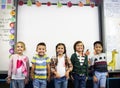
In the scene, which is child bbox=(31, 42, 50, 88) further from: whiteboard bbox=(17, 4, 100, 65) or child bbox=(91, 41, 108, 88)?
child bbox=(91, 41, 108, 88)

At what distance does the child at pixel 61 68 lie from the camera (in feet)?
10.4

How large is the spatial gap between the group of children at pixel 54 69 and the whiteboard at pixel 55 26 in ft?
1.47

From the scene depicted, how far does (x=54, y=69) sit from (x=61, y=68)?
10 centimetres

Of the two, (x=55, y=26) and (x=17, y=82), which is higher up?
(x=55, y=26)

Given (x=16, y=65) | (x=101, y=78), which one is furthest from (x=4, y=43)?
(x=101, y=78)

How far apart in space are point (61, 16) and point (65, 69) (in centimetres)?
97

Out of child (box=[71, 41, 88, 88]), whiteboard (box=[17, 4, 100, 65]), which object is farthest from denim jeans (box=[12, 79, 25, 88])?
child (box=[71, 41, 88, 88])

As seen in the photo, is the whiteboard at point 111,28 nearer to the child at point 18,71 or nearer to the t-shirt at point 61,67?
the t-shirt at point 61,67

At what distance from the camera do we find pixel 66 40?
12.3 feet

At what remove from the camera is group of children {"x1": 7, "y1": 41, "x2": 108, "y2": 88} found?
314cm

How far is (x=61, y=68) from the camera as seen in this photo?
318 centimetres

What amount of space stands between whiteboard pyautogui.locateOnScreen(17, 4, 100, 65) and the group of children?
448 mm

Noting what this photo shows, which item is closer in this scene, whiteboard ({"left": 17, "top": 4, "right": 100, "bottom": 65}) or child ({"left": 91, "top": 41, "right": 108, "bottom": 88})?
child ({"left": 91, "top": 41, "right": 108, "bottom": 88})

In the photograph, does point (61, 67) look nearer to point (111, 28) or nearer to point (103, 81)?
point (103, 81)
